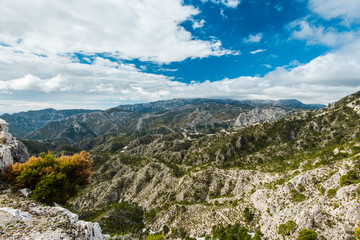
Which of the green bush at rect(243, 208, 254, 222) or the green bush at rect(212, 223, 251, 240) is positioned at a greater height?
the green bush at rect(243, 208, 254, 222)

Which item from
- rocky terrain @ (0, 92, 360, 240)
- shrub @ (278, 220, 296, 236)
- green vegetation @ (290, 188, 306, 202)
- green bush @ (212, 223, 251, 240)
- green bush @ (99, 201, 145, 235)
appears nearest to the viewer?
rocky terrain @ (0, 92, 360, 240)

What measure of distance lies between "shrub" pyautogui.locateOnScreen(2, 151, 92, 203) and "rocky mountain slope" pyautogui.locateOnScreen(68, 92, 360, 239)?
148 ft

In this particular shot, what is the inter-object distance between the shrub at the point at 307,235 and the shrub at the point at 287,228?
3.39m

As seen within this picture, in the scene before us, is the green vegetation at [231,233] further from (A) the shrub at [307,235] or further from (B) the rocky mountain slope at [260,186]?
(A) the shrub at [307,235]

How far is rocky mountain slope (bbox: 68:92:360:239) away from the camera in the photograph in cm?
3650

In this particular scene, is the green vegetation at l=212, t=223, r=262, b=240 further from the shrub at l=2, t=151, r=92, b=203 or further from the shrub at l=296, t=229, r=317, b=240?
the shrub at l=2, t=151, r=92, b=203

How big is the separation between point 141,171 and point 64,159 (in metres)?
81.3

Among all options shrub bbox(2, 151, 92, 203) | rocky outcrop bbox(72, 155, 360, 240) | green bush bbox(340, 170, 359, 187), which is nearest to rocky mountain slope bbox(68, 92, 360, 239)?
green bush bbox(340, 170, 359, 187)

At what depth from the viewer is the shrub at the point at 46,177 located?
2912 cm

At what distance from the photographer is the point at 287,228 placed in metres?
37.2

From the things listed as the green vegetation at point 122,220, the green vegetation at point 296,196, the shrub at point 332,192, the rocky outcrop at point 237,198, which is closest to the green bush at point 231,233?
the rocky outcrop at point 237,198

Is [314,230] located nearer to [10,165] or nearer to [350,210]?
[350,210]

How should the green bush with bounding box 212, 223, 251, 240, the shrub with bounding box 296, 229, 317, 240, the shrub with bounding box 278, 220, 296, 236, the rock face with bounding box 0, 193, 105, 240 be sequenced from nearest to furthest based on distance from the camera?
the rock face with bounding box 0, 193, 105, 240 → the shrub with bounding box 296, 229, 317, 240 → the shrub with bounding box 278, 220, 296, 236 → the green bush with bounding box 212, 223, 251, 240

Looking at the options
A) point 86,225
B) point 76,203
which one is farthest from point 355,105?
point 76,203
